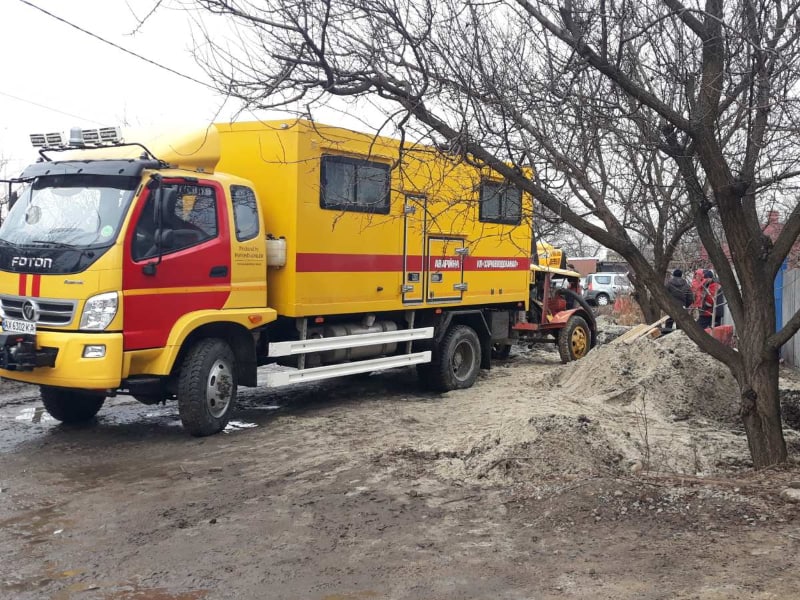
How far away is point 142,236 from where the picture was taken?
24.7 ft

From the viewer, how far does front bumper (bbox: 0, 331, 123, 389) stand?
7191 millimetres

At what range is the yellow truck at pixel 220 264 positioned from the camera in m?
7.31

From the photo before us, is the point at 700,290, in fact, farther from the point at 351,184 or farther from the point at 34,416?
the point at 34,416

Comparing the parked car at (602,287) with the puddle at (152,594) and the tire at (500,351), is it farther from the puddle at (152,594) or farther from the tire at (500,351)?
the puddle at (152,594)

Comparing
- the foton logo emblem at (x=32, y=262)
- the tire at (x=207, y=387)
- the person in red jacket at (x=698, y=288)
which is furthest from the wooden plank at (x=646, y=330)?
the foton logo emblem at (x=32, y=262)

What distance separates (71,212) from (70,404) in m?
2.25

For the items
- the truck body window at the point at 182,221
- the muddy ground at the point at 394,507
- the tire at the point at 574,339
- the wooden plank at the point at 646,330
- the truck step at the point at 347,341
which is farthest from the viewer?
the tire at the point at 574,339

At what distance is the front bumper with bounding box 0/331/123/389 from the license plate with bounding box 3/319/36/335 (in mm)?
95

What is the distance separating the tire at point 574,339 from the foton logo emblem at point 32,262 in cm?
954

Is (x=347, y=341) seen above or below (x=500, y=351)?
above

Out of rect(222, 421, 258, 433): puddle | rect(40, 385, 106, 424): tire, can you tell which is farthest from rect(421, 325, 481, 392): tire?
rect(40, 385, 106, 424): tire

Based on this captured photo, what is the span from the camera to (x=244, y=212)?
855 cm

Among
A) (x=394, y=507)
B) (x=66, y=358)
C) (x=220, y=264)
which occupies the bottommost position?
(x=394, y=507)

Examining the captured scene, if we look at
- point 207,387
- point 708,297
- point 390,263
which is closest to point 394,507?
point 207,387
